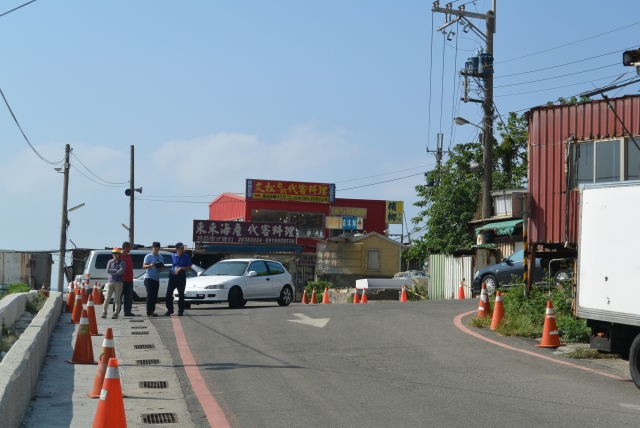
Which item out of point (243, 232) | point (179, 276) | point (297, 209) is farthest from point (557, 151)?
point (297, 209)

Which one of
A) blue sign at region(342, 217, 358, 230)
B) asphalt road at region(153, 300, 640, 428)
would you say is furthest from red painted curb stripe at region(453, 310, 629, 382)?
blue sign at region(342, 217, 358, 230)

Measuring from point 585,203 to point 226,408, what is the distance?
18.2ft

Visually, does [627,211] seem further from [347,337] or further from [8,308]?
[8,308]

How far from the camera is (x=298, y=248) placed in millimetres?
47781

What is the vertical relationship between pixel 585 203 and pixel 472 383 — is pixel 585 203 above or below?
above

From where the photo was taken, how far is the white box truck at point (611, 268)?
9391mm

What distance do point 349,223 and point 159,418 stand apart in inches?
1985

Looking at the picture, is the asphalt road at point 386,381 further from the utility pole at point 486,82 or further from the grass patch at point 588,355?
the utility pole at point 486,82

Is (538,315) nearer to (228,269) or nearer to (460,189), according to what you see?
(228,269)

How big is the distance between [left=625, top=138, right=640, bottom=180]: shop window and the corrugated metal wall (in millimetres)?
14760

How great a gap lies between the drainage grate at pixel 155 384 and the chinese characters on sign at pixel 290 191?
45.8 metres

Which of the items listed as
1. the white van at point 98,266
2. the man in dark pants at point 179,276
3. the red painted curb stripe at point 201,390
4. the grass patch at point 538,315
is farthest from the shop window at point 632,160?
the white van at point 98,266

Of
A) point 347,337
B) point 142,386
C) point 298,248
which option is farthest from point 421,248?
point 142,386

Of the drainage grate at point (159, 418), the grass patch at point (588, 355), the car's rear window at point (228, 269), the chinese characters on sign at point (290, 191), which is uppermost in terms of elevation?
the chinese characters on sign at point (290, 191)
